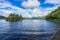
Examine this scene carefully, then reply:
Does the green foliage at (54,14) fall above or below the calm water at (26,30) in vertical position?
above

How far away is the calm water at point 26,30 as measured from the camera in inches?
192

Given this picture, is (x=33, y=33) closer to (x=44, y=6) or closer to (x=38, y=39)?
(x=38, y=39)

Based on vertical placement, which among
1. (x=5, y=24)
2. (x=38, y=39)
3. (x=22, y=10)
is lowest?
(x=38, y=39)

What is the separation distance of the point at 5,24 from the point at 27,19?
789mm

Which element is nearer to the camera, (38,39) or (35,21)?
(38,39)

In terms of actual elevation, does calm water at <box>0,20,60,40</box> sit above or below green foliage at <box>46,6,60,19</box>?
below

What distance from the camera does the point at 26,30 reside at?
16.7ft

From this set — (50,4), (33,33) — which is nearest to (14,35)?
(33,33)

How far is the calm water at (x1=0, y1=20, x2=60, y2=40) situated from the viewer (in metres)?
4.88

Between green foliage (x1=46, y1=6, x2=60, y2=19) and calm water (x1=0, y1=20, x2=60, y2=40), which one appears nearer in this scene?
calm water (x1=0, y1=20, x2=60, y2=40)

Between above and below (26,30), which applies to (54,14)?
above

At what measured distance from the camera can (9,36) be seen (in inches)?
195

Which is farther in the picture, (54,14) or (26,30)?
(54,14)

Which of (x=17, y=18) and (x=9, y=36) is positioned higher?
(x=17, y=18)
